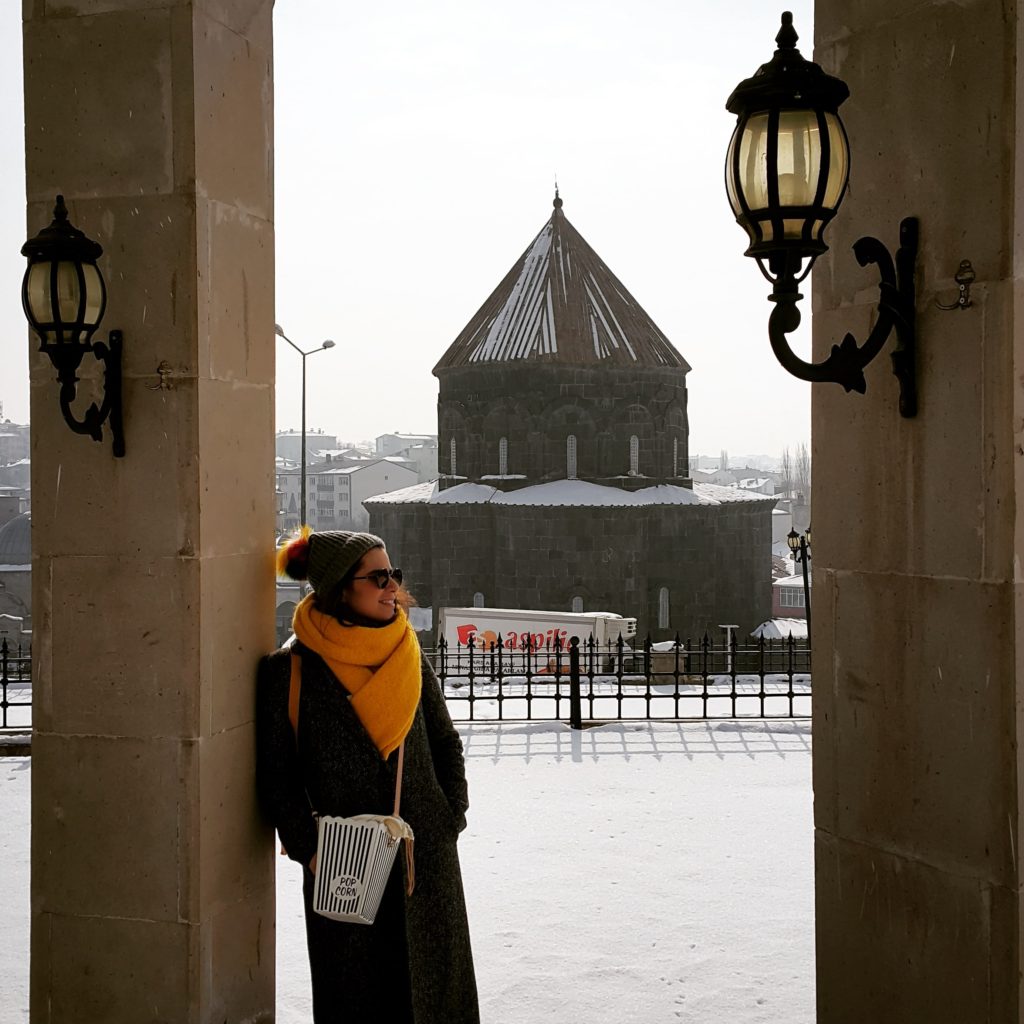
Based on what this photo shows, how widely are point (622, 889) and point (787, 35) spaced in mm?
4201

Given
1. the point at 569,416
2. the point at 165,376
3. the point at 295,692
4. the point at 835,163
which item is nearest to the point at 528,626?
the point at 295,692

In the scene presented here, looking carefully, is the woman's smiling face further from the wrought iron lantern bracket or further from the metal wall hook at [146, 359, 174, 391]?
the wrought iron lantern bracket

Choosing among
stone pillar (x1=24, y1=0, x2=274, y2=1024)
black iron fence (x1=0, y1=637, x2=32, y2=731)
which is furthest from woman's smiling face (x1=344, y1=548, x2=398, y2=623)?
black iron fence (x1=0, y1=637, x2=32, y2=731)

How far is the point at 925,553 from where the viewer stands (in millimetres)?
3090

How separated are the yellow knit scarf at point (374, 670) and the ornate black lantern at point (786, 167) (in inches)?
63.5

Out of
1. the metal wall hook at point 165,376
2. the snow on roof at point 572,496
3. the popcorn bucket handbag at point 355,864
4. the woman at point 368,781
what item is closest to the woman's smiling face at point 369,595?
the woman at point 368,781

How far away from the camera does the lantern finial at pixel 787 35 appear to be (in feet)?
9.34

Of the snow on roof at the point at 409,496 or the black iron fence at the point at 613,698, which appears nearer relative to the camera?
the black iron fence at the point at 613,698

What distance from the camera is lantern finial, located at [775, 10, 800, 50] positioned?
285 centimetres

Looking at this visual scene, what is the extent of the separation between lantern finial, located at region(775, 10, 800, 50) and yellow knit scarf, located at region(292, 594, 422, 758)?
7.20 feet

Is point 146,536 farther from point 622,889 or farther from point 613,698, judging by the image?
point 613,698

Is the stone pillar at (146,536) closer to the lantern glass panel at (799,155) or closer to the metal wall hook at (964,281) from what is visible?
the lantern glass panel at (799,155)

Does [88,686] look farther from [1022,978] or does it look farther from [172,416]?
[1022,978]

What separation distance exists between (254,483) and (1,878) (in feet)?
11.2
